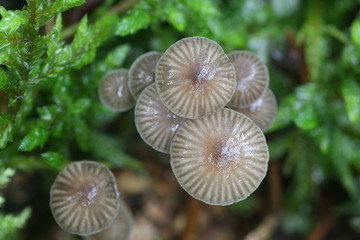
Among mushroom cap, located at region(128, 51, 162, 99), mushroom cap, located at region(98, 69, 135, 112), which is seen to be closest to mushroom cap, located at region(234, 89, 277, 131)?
mushroom cap, located at region(128, 51, 162, 99)

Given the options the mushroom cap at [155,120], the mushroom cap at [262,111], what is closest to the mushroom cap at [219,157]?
the mushroom cap at [155,120]

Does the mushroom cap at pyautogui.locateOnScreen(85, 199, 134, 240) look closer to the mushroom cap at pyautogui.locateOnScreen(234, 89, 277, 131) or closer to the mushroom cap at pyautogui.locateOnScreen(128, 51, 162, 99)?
the mushroom cap at pyautogui.locateOnScreen(128, 51, 162, 99)

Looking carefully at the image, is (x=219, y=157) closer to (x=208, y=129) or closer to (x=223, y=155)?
(x=223, y=155)

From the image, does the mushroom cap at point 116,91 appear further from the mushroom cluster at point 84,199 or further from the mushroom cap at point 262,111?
the mushroom cap at point 262,111

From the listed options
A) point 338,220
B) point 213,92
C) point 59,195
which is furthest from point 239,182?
point 338,220

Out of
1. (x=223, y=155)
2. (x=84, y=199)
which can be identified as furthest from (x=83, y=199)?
(x=223, y=155)

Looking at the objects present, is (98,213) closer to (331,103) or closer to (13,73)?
(13,73)
